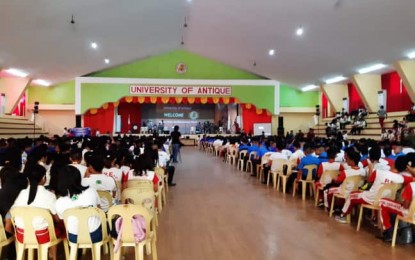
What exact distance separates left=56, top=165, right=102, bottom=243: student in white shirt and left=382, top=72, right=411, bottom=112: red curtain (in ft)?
43.9

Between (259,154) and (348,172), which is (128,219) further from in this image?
(259,154)

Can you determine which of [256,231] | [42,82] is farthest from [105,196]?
[42,82]

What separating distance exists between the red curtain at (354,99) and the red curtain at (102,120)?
12.2m

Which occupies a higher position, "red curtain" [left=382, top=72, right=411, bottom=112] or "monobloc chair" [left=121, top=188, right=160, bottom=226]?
"red curtain" [left=382, top=72, right=411, bottom=112]

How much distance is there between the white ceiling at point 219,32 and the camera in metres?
9.48

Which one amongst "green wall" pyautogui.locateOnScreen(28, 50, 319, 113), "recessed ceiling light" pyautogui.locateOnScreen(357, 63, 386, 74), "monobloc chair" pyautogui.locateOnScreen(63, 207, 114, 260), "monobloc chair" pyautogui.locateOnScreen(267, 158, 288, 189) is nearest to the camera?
"monobloc chair" pyautogui.locateOnScreen(63, 207, 114, 260)

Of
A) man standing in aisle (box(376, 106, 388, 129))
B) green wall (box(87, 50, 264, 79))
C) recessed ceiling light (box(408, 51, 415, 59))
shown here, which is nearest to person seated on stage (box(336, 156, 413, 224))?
recessed ceiling light (box(408, 51, 415, 59))

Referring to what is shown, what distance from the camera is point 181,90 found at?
1984 centimetres

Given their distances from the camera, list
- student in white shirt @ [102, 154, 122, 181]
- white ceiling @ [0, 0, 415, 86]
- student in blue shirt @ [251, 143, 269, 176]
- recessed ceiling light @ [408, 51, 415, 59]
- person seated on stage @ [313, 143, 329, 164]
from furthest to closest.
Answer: recessed ceiling light @ [408, 51, 415, 59], white ceiling @ [0, 0, 415, 86], student in blue shirt @ [251, 143, 269, 176], person seated on stage @ [313, 143, 329, 164], student in white shirt @ [102, 154, 122, 181]

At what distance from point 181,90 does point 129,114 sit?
6874 mm

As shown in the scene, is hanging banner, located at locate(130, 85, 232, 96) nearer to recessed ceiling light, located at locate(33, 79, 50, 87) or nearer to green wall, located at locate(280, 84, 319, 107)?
green wall, located at locate(280, 84, 319, 107)

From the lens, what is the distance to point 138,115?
1028 inches

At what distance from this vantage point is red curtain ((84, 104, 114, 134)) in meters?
20.3

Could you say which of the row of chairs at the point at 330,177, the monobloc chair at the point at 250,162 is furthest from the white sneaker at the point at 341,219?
the monobloc chair at the point at 250,162
